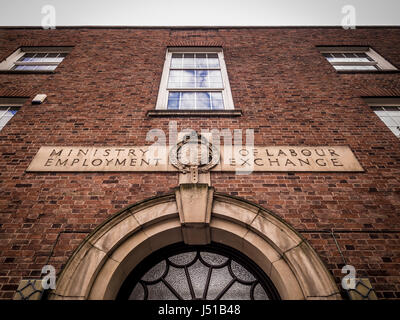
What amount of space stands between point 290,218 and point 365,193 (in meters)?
1.35

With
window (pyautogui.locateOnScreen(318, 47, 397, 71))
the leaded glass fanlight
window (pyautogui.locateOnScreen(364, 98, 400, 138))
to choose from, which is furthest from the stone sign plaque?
window (pyautogui.locateOnScreen(318, 47, 397, 71))

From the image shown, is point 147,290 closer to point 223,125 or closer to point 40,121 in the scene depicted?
point 223,125

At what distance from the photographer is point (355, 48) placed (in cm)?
→ 733

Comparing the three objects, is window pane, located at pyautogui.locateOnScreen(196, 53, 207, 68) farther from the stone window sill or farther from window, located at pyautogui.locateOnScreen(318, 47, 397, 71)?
window, located at pyautogui.locateOnScreen(318, 47, 397, 71)

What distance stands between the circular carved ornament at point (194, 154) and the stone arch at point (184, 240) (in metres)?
0.57

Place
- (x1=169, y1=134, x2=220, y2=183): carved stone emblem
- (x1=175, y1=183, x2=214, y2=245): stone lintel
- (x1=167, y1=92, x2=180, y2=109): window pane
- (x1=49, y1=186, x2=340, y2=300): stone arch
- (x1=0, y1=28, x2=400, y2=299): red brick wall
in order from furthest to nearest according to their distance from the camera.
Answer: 1. (x1=167, y1=92, x2=180, y2=109): window pane
2. (x1=169, y1=134, x2=220, y2=183): carved stone emblem
3. (x1=175, y1=183, x2=214, y2=245): stone lintel
4. (x1=0, y1=28, x2=400, y2=299): red brick wall
5. (x1=49, y1=186, x2=340, y2=300): stone arch

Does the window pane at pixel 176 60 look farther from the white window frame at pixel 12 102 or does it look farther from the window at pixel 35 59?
the white window frame at pixel 12 102

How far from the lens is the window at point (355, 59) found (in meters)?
6.70

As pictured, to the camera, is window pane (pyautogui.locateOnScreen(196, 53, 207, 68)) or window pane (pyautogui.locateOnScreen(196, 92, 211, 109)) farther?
window pane (pyautogui.locateOnScreen(196, 53, 207, 68))

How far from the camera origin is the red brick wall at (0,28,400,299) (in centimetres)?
302

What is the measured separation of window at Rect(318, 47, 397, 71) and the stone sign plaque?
13.9ft

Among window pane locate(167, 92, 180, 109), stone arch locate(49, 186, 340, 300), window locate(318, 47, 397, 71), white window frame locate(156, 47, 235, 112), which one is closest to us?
stone arch locate(49, 186, 340, 300)

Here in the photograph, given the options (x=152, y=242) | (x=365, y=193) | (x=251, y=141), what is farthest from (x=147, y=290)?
(x=365, y=193)

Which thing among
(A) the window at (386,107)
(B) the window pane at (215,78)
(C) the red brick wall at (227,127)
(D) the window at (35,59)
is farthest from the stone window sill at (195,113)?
(D) the window at (35,59)
